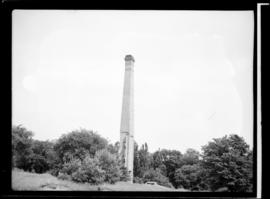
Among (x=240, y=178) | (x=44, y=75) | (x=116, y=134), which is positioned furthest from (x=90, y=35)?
(x=240, y=178)

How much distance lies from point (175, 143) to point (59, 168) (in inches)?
71.3

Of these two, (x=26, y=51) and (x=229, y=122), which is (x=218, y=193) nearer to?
(x=229, y=122)

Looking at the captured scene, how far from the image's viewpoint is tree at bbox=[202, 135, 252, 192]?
12.7 ft

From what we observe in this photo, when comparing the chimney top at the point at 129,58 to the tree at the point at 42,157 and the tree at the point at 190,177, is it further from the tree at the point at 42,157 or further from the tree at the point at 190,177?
the tree at the point at 190,177

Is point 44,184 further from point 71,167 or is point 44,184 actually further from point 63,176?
point 71,167

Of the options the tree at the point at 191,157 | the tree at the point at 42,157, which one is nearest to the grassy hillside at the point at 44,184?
the tree at the point at 42,157

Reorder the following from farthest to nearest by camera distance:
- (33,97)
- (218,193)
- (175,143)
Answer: (175,143), (33,97), (218,193)

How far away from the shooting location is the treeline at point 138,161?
12.5ft

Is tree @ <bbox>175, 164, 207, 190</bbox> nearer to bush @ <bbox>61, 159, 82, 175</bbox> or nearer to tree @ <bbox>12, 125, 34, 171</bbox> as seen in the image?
bush @ <bbox>61, 159, 82, 175</bbox>

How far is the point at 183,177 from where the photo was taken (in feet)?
14.1

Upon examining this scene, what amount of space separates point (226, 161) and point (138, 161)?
1.46 m

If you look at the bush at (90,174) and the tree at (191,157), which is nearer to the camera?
the bush at (90,174)

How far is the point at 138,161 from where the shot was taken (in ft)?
16.5
